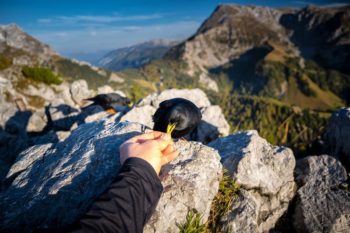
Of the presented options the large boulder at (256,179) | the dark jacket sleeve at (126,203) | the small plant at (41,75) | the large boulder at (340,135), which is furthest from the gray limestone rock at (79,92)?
the dark jacket sleeve at (126,203)

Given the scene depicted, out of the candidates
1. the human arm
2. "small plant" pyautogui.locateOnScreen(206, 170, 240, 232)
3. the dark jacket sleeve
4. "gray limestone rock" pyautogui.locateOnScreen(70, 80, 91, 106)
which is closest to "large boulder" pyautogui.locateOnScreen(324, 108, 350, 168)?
"small plant" pyautogui.locateOnScreen(206, 170, 240, 232)

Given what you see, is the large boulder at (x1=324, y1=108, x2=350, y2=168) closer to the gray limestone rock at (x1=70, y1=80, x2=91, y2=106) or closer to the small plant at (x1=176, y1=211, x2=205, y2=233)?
the small plant at (x1=176, y1=211, x2=205, y2=233)

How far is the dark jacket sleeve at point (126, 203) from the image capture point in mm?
2926

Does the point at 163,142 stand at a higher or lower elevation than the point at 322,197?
higher

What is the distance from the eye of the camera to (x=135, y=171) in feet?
11.8

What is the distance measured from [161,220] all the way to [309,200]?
222 inches

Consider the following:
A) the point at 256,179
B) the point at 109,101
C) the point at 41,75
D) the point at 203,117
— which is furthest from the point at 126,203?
Result: the point at 41,75

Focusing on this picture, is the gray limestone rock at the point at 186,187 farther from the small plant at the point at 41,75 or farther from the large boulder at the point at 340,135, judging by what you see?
the small plant at the point at 41,75

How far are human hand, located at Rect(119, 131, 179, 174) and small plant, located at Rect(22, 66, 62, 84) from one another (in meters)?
55.4

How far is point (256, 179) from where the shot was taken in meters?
7.21

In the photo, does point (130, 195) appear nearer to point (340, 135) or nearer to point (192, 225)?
point (192, 225)

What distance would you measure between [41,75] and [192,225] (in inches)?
2367

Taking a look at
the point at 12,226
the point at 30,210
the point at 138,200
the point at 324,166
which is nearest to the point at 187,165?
the point at 138,200

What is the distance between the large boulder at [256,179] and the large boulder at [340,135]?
3.81 meters
